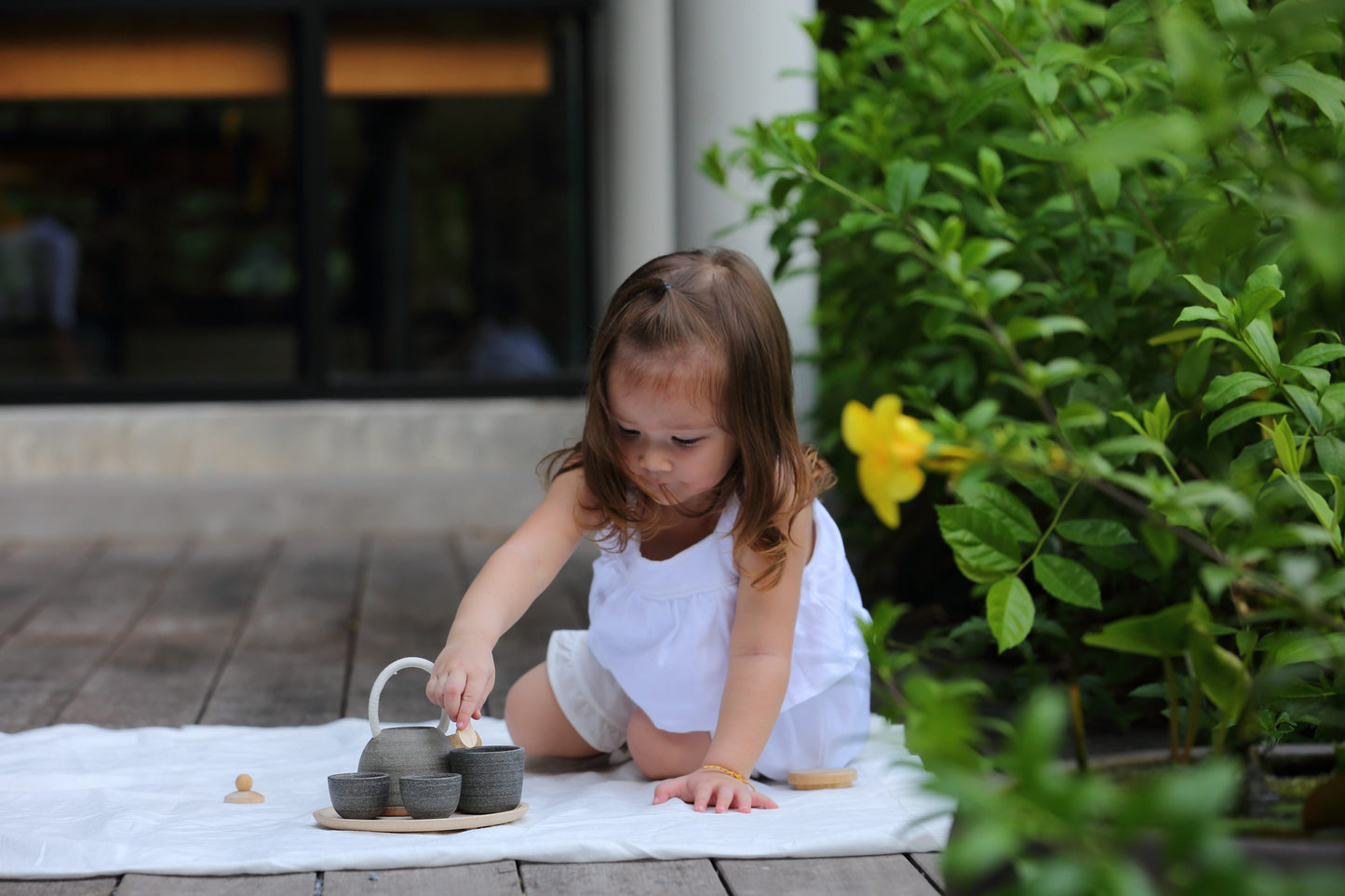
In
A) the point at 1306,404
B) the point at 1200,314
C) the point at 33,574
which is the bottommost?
the point at 33,574

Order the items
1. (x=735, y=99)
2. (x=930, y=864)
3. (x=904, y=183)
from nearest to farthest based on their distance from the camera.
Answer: (x=930, y=864) → (x=904, y=183) → (x=735, y=99)

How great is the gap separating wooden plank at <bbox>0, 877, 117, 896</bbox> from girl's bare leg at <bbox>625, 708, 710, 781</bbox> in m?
0.76

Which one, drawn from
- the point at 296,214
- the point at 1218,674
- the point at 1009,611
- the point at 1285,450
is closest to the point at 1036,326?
the point at 1218,674

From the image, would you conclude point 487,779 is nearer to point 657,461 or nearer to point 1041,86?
point 657,461

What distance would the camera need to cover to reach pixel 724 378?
1.79 m

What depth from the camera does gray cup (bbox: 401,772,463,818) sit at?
5.24 feet

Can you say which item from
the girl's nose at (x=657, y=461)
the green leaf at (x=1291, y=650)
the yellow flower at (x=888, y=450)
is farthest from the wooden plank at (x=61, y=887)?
the green leaf at (x=1291, y=650)

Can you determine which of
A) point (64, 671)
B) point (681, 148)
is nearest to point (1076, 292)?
point (681, 148)

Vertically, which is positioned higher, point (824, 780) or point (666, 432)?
point (666, 432)

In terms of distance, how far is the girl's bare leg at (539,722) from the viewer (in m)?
2.08

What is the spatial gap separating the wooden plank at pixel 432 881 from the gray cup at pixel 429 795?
0.11 metres

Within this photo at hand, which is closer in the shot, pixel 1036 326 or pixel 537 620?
pixel 1036 326

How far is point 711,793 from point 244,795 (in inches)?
24.7

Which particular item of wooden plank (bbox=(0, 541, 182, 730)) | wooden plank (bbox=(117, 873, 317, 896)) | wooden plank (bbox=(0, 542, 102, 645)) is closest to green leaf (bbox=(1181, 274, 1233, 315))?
wooden plank (bbox=(117, 873, 317, 896))
